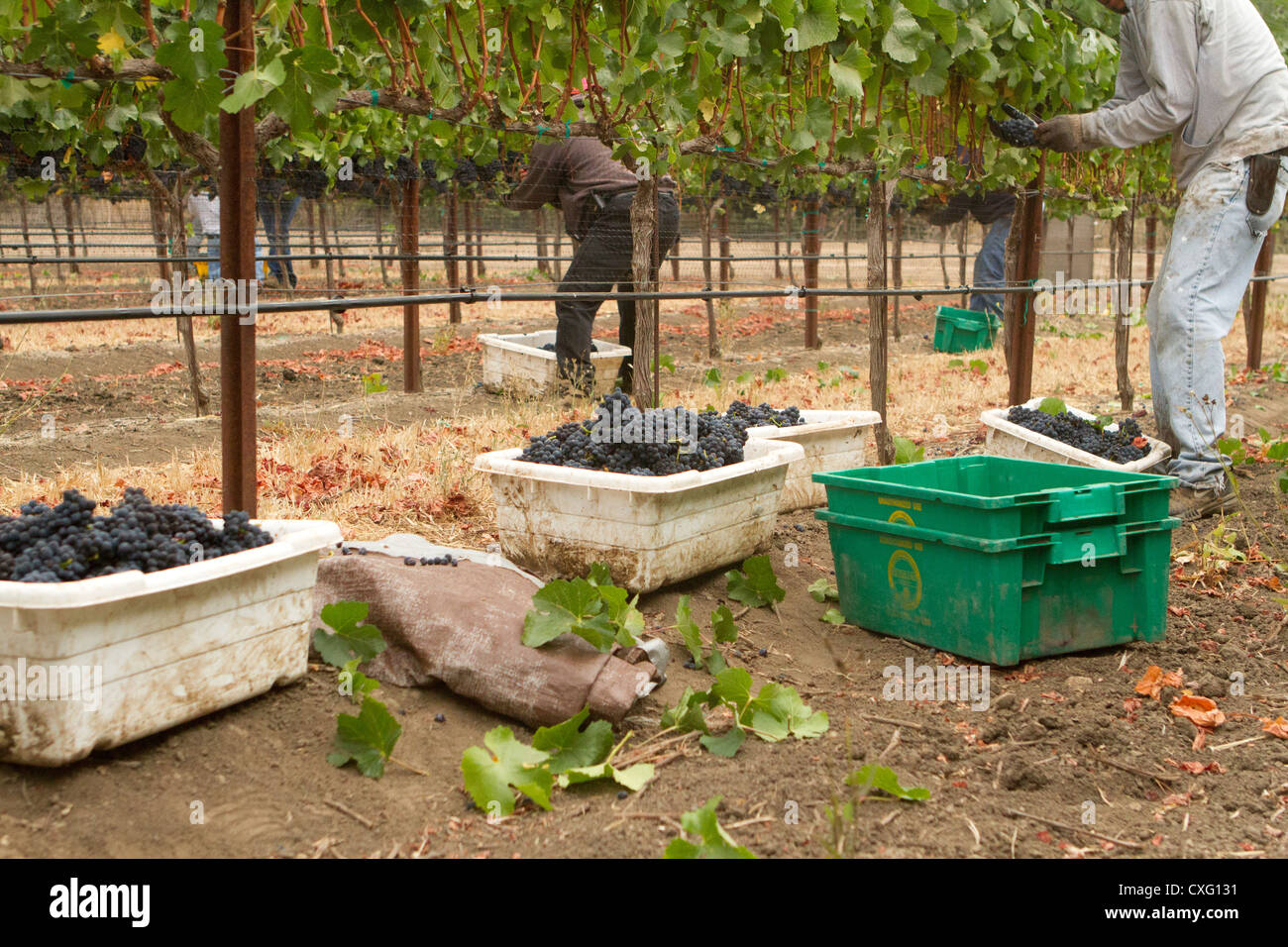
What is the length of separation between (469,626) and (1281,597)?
2.64 meters

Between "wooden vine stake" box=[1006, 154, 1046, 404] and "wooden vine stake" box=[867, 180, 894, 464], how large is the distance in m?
0.86

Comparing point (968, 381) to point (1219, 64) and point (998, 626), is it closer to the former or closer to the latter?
point (1219, 64)

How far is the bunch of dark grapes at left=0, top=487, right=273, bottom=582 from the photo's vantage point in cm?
209

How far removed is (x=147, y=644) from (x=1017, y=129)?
4296 millimetres

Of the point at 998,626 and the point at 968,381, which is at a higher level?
the point at 968,381

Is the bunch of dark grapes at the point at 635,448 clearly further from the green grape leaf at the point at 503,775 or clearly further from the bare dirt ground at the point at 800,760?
the green grape leaf at the point at 503,775

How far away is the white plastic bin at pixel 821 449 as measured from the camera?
4406 mm

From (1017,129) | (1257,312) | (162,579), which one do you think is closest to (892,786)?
(162,579)

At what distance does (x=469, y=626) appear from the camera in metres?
2.66

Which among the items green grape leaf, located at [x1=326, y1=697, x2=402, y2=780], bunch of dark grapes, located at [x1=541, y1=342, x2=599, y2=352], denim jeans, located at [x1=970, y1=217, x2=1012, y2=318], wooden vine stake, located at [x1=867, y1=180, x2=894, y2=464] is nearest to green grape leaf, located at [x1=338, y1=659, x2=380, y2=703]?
green grape leaf, located at [x1=326, y1=697, x2=402, y2=780]

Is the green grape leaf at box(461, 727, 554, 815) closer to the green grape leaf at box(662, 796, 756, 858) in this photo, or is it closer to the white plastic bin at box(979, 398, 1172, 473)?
the green grape leaf at box(662, 796, 756, 858)

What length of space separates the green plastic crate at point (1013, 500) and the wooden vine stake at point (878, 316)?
5.06 ft

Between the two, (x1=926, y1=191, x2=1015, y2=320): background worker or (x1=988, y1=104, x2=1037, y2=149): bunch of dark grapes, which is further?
(x1=926, y1=191, x2=1015, y2=320): background worker

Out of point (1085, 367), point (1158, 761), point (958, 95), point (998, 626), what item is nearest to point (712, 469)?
point (998, 626)
